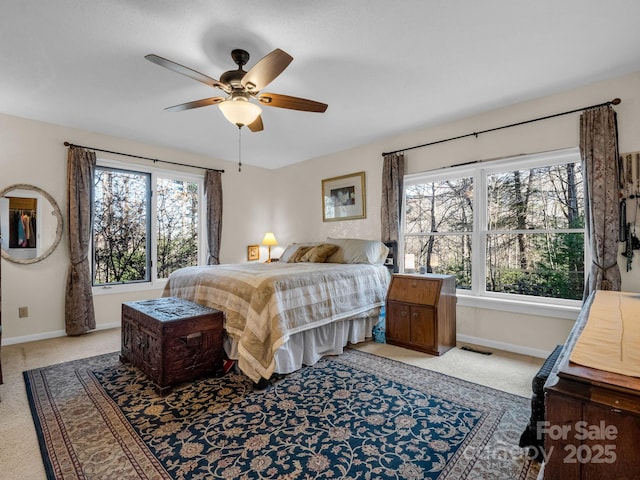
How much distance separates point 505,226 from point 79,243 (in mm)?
4942

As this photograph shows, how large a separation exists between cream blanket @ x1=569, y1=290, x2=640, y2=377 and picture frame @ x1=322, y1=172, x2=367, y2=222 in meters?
3.07

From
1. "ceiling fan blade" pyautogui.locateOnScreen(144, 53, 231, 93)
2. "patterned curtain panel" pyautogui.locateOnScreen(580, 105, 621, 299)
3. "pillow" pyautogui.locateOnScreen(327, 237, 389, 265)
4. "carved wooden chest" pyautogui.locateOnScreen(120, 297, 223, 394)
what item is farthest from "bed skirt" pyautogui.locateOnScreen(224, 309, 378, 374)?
"patterned curtain panel" pyautogui.locateOnScreen(580, 105, 621, 299)

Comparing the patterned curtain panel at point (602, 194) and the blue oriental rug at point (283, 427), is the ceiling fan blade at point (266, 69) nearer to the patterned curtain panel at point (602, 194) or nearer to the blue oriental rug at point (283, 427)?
the blue oriental rug at point (283, 427)

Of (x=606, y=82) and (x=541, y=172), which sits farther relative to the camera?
(x=541, y=172)

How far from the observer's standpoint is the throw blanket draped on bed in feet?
7.80

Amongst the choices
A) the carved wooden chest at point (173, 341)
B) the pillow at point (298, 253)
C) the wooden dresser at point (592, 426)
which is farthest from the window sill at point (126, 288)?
the wooden dresser at point (592, 426)

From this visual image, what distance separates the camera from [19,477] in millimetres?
1471

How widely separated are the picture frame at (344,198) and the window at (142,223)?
79.6 inches

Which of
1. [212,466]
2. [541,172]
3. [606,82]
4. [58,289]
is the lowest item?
[212,466]

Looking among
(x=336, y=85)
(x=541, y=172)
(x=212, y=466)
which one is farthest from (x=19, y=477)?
(x=541, y=172)

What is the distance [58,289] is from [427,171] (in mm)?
4690

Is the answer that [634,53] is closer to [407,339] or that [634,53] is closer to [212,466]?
[407,339]

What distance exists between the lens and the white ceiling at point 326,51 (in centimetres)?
190

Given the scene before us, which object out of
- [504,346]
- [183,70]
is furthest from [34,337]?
[504,346]
